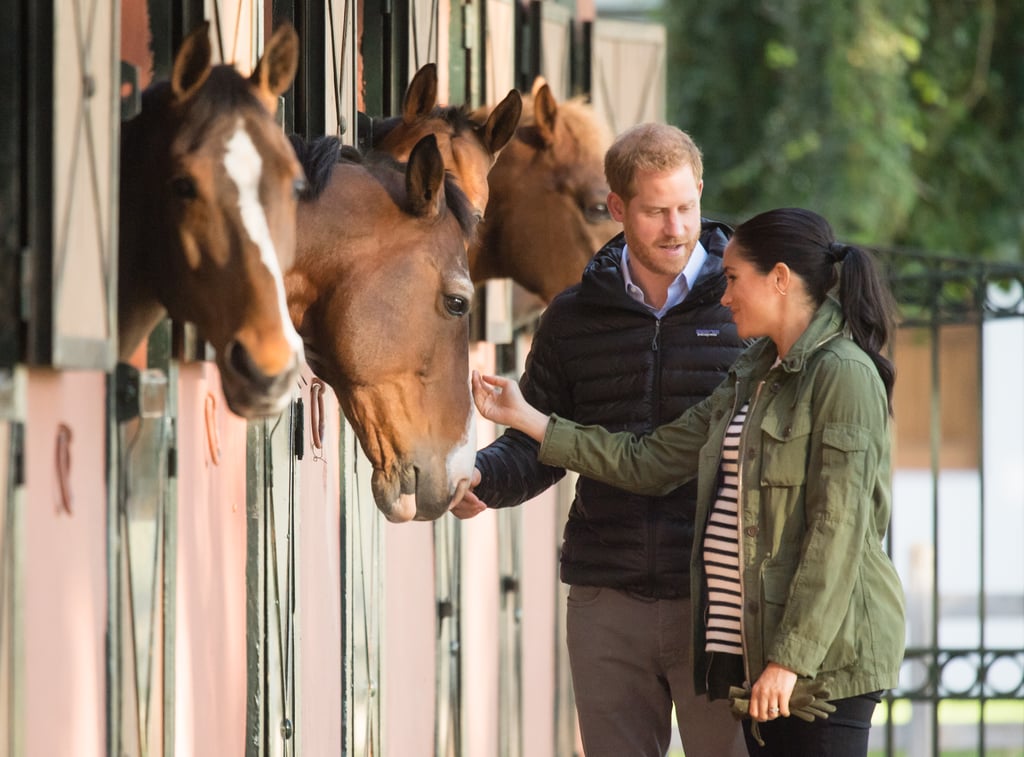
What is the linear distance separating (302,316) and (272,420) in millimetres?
587

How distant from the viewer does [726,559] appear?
3387mm

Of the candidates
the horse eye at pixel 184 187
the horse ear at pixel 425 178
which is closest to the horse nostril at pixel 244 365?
the horse eye at pixel 184 187

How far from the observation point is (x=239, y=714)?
3.77 meters

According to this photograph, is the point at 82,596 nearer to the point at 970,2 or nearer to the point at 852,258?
the point at 852,258

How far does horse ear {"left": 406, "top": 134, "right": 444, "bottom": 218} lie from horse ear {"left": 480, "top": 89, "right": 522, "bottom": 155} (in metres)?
0.93

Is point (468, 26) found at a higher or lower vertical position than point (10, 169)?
higher

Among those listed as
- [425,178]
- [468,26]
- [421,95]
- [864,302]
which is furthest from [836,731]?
[468,26]

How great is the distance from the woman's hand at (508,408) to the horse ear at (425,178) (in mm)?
525

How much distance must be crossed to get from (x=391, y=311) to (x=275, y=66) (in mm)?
655

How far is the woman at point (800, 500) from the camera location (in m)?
3.17

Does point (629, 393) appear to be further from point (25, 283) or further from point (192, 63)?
point (25, 283)

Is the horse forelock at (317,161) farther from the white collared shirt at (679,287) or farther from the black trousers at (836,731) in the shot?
the black trousers at (836,731)

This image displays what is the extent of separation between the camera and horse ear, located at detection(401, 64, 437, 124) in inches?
164

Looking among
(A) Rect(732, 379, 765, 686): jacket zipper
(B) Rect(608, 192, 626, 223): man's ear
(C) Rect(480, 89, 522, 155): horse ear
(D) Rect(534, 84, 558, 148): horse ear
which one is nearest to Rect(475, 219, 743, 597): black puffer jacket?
(B) Rect(608, 192, 626, 223): man's ear
